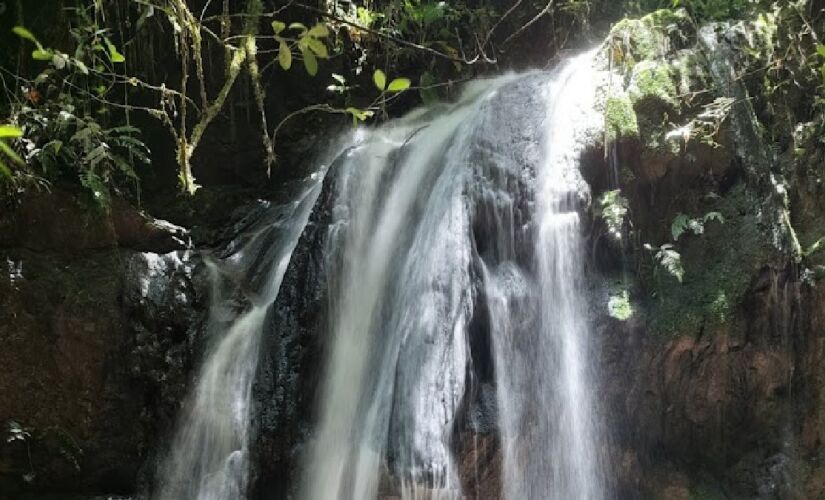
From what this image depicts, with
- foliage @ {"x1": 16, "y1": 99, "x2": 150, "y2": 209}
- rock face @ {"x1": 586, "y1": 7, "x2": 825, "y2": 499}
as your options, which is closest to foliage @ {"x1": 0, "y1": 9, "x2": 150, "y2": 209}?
foliage @ {"x1": 16, "y1": 99, "x2": 150, "y2": 209}

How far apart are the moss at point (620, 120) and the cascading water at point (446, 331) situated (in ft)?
0.56

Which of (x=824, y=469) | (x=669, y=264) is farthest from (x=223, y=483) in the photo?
(x=824, y=469)

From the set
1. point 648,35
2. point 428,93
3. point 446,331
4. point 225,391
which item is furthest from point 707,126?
point 225,391

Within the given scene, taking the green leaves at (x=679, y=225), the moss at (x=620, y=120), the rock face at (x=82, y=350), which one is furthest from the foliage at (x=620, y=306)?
the rock face at (x=82, y=350)

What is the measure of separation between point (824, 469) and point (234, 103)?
6.84 meters

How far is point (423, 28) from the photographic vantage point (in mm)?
8117

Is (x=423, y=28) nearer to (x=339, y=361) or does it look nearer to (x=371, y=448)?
(x=339, y=361)

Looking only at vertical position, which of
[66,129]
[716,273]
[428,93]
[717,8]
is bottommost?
[716,273]

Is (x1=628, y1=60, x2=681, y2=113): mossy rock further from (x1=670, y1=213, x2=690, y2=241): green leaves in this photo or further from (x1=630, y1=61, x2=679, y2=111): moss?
(x1=670, y1=213, x2=690, y2=241): green leaves

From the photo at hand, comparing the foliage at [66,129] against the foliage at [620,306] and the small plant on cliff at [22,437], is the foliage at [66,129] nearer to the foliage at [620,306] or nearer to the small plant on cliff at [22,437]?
the small plant on cliff at [22,437]

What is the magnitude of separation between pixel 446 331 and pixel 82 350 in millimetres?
3059

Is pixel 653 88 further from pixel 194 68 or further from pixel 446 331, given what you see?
pixel 194 68

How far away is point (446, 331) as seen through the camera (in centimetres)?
433

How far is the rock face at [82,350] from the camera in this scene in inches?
201
